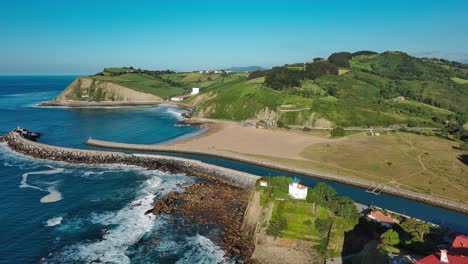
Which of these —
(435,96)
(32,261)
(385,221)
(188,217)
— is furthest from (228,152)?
(435,96)

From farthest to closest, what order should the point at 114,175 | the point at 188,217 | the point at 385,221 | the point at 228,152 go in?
1. the point at 228,152
2. the point at 114,175
3. the point at 188,217
4. the point at 385,221

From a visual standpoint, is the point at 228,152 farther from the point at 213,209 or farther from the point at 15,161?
the point at 15,161

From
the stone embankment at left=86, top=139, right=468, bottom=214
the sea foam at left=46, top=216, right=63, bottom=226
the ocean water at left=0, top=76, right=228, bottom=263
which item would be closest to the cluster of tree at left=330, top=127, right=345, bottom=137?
the stone embankment at left=86, top=139, right=468, bottom=214

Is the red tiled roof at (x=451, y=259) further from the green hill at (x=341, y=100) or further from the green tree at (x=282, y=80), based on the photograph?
the green tree at (x=282, y=80)

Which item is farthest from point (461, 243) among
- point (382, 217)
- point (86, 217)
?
point (86, 217)

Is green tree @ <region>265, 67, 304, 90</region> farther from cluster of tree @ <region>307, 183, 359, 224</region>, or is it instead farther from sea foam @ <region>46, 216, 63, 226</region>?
sea foam @ <region>46, 216, 63, 226</region>

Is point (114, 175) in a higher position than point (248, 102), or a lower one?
lower
